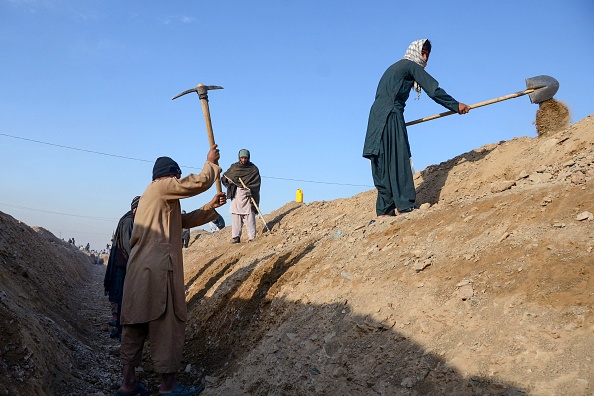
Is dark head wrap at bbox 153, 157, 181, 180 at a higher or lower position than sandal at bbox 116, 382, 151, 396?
higher

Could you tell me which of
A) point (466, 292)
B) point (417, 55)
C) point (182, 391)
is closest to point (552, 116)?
point (417, 55)

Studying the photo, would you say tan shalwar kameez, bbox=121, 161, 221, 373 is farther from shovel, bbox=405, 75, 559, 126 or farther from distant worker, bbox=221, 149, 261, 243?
distant worker, bbox=221, 149, 261, 243

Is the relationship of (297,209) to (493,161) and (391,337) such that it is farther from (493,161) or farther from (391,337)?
(391,337)

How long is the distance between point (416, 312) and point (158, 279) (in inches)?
71.8

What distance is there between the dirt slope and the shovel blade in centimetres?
48

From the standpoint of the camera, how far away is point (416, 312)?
10.4 feet

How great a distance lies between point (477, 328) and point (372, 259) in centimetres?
148

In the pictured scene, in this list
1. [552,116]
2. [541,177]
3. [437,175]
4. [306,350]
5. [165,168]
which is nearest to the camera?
[306,350]

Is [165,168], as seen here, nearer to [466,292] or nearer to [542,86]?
[466,292]

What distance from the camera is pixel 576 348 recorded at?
2338 mm

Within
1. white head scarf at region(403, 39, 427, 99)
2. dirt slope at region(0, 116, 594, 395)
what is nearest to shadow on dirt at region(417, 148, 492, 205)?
dirt slope at region(0, 116, 594, 395)

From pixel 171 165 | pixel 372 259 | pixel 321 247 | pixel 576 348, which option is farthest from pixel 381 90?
pixel 576 348

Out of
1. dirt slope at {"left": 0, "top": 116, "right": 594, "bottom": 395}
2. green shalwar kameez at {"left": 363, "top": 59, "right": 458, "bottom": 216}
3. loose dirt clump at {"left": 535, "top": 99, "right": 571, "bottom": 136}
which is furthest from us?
loose dirt clump at {"left": 535, "top": 99, "right": 571, "bottom": 136}

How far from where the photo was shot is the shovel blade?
5746mm
